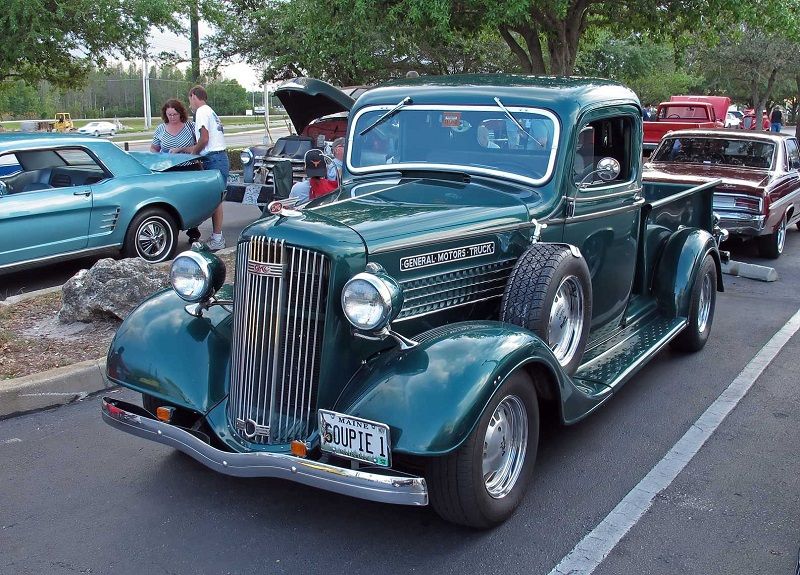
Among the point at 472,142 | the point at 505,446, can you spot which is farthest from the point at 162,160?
the point at 505,446

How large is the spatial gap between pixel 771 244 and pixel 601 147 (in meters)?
5.98

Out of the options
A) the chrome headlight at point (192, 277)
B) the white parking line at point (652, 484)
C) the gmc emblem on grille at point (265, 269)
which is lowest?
the white parking line at point (652, 484)

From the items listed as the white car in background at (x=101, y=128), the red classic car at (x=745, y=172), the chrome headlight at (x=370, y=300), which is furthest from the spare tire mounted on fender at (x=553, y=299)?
the white car in background at (x=101, y=128)

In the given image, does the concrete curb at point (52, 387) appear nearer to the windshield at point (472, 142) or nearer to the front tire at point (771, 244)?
the windshield at point (472, 142)

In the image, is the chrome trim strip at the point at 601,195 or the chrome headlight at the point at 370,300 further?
the chrome trim strip at the point at 601,195

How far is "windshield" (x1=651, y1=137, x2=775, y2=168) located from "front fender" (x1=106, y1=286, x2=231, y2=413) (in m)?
8.20

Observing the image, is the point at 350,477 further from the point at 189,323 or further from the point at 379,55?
the point at 379,55

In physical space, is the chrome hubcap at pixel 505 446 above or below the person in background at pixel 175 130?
below

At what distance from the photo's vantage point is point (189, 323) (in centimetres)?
393

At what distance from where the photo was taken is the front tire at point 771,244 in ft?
32.7

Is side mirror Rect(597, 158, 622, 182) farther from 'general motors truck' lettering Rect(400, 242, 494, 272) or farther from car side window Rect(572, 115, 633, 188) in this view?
'general motors truck' lettering Rect(400, 242, 494, 272)

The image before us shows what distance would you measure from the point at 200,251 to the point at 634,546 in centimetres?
253

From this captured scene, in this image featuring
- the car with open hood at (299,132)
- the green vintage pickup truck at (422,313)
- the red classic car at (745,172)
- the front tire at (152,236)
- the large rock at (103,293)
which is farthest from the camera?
the car with open hood at (299,132)

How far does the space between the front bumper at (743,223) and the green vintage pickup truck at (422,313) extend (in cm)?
471
